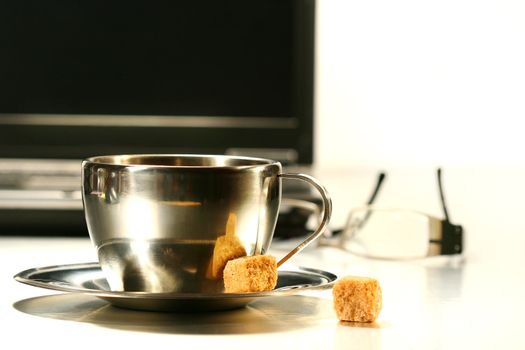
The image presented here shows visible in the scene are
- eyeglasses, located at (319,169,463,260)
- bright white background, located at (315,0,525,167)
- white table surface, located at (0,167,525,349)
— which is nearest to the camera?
white table surface, located at (0,167,525,349)

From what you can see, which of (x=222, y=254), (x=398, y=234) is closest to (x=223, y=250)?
(x=222, y=254)

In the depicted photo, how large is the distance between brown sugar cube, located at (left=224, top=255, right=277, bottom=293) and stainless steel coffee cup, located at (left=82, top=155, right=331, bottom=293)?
0.01 meters

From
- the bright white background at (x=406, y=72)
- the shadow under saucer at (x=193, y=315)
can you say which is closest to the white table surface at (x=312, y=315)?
the shadow under saucer at (x=193, y=315)

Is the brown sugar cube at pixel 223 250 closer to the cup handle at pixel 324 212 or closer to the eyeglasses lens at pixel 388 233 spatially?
the cup handle at pixel 324 212

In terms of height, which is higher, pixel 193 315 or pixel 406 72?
pixel 406 72

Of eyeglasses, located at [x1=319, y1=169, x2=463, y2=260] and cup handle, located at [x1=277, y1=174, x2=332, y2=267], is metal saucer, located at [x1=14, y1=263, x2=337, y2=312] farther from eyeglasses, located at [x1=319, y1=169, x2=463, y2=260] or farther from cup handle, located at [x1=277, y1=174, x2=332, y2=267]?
eyeglasses, located at [x1=319, y1=169, x2=463, y2=260]

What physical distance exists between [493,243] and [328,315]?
0.50 m

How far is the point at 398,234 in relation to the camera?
96cm

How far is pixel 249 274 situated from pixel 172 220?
0.18ft

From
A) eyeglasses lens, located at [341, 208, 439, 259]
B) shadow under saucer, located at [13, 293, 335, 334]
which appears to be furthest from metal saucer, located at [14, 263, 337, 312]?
eyeglasses lens, located at [341, 208, 439, 259]

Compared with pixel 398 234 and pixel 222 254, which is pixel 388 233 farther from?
pixel 222 254

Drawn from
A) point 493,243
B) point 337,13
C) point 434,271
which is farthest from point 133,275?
point 337,13

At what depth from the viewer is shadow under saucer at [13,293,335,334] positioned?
55 cm

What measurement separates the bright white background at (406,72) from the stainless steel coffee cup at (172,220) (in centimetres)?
176
